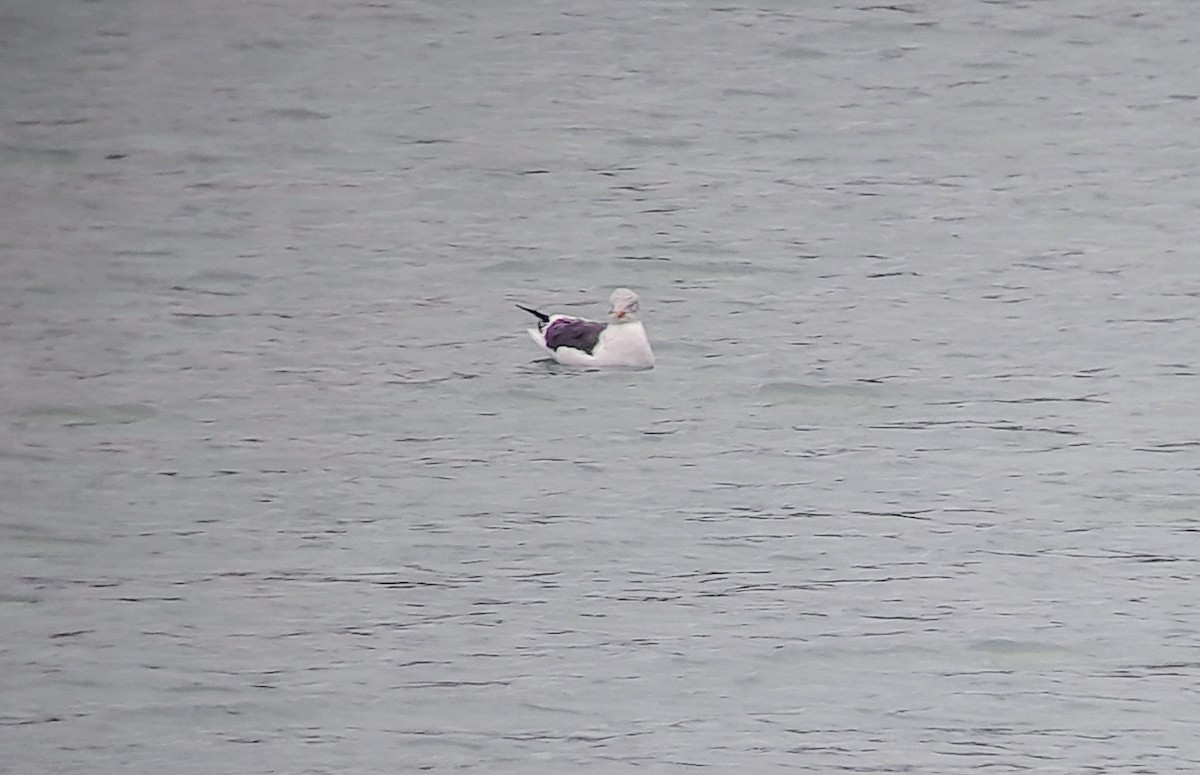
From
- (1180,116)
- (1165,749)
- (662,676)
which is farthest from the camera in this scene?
(1180,116)

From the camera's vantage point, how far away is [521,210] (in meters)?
4.74

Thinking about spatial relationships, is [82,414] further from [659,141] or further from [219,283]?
[659,141]

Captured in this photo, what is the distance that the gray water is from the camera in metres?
3.23

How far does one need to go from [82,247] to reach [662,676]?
1908 millimetres

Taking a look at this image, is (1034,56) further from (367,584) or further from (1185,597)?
(367,584)

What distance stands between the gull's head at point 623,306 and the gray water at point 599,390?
12cm

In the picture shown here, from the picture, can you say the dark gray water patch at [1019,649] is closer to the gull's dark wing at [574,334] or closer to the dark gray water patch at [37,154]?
the gull's dark wing at [574,334]

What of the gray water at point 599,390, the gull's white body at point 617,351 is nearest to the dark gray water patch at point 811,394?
the gray water at point 599,390

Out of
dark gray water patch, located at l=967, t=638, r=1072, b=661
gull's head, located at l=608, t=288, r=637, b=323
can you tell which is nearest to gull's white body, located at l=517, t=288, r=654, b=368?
gull's head, located at l=608, t=288, r=637, b=323

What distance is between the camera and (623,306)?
4.19 metres

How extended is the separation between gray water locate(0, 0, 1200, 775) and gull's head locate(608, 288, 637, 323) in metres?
0.12

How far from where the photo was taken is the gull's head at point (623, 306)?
4176 millimetres

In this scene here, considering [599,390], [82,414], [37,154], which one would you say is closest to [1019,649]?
[599,390]

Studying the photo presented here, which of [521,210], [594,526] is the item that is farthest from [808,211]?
[594,526]
